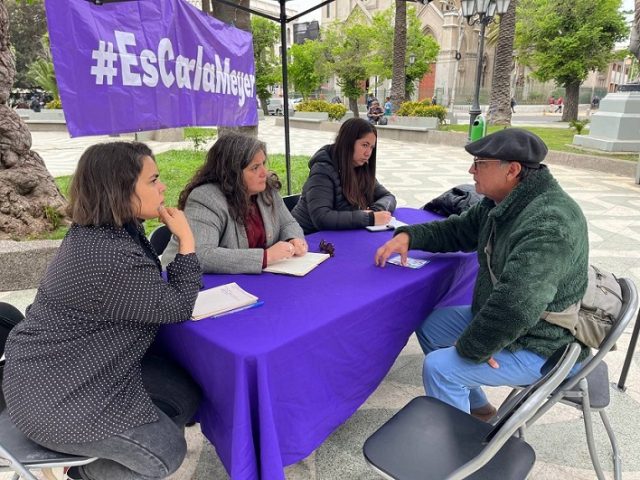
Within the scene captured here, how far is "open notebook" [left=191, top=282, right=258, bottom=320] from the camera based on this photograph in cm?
156

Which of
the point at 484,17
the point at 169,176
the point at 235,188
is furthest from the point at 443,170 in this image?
the point at 235,188

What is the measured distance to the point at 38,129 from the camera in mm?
18406

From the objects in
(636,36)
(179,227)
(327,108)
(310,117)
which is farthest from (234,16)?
(310,117)

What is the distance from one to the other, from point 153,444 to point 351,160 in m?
2.08

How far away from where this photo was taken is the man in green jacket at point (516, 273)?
1436mm

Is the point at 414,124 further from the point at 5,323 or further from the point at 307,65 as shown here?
the point at 307,65

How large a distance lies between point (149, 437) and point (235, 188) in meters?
1.20

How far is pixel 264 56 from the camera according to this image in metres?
27.9

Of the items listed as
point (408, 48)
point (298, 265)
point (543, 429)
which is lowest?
point (543, 429)

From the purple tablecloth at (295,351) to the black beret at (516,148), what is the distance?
0.60 metres

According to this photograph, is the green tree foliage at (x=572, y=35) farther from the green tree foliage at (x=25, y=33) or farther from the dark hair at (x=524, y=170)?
the green tree foliage at (x=25, y=33)

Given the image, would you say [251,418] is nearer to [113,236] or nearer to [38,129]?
[113,236]

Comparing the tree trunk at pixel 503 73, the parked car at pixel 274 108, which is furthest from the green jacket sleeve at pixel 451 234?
the parked car at pixel 274 108

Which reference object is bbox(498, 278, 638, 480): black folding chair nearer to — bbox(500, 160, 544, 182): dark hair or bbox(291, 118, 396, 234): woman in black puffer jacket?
bbox(500, 160, 544, 182): dark hair
